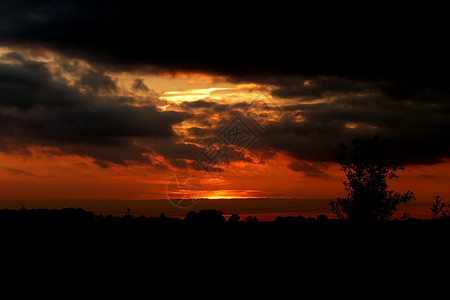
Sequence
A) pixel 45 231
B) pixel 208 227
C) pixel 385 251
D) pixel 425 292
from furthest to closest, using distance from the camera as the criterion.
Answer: pixel 208 227, pixel 45 231, pixel 385 251, pixel 425 292

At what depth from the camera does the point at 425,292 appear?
2714 centimetres

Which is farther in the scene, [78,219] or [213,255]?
[78,219]

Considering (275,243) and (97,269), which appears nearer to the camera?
(97,269)

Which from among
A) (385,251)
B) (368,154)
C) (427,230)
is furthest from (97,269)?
(368,154)

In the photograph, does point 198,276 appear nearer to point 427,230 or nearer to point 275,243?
point 275,243

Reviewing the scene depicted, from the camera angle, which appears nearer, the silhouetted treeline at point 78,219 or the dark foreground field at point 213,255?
the dark foreground field at point 213,255

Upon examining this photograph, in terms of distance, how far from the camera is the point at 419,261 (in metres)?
32.4

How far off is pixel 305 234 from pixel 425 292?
42.7ft

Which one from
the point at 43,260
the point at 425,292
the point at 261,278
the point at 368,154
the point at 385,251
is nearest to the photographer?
the point at 425,292

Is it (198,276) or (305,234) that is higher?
(305,234)

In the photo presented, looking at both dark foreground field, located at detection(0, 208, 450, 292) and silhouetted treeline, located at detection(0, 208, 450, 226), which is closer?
dark foreground field, located at detection(0, 208, 450, 292)

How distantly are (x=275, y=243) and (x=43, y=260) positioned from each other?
50.8 feet

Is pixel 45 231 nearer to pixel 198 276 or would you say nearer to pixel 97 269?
pixel 97 269

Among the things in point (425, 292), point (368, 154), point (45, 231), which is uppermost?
point (368, 154)
